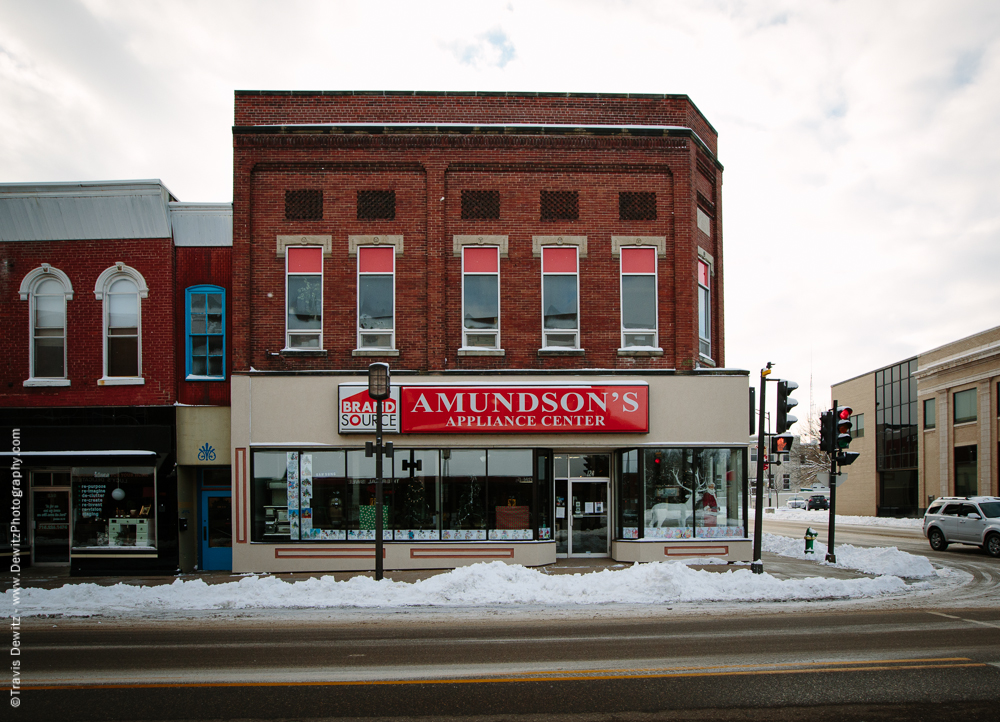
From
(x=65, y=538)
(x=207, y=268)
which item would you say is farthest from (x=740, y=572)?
(x=65, y=538)

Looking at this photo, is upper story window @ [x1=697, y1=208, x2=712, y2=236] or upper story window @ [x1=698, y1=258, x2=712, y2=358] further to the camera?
upper story window @ [x1=697, y1=208, x2=712, y2=236]

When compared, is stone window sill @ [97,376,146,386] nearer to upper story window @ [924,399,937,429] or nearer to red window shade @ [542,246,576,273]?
red window shade @ [542,246,576,273]

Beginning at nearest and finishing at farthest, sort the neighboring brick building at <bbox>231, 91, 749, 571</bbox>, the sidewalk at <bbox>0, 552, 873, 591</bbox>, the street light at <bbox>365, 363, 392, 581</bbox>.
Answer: the street light at <bbox>365, 363, 392, 581</bbox> → the sidewalk at <bbox>0, 552, 873, 591</bbox> → the neighboring brick building at <bbox>231, 91, 749, 571</bbox>

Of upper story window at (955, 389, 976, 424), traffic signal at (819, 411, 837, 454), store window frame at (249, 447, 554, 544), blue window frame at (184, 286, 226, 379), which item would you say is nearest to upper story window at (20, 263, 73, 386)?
blue window frame at (184, 286, 226, 379)

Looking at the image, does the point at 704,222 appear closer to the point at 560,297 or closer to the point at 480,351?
A: the point at 560,297

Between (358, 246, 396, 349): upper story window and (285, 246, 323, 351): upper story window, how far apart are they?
3.40 ft

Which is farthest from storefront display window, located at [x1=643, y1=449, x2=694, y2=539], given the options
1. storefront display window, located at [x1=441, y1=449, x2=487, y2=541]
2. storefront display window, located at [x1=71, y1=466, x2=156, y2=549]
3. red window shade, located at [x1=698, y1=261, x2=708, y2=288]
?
storefront display window, located at [x1=71, y1=466, x2=156, y2=549]

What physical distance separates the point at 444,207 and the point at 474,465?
643cm

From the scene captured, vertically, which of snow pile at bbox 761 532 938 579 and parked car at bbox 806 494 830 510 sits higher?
snow pile at bbox 761 532 938 579

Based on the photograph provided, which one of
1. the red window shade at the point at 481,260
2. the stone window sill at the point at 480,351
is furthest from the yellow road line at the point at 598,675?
the red window shade at the point at 481,260

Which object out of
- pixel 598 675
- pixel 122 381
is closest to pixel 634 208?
pixel 598 675

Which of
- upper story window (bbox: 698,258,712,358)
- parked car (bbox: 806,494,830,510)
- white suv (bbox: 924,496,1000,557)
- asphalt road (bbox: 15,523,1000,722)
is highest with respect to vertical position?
upper story window (bbox: 698,258,712,358)

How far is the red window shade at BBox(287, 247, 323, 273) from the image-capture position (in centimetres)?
1798

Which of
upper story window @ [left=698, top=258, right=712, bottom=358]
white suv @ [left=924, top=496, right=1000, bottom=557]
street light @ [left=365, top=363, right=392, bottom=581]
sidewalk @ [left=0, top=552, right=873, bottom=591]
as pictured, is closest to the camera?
street light @ [left=365, top=363, right=392, bottom=581]
